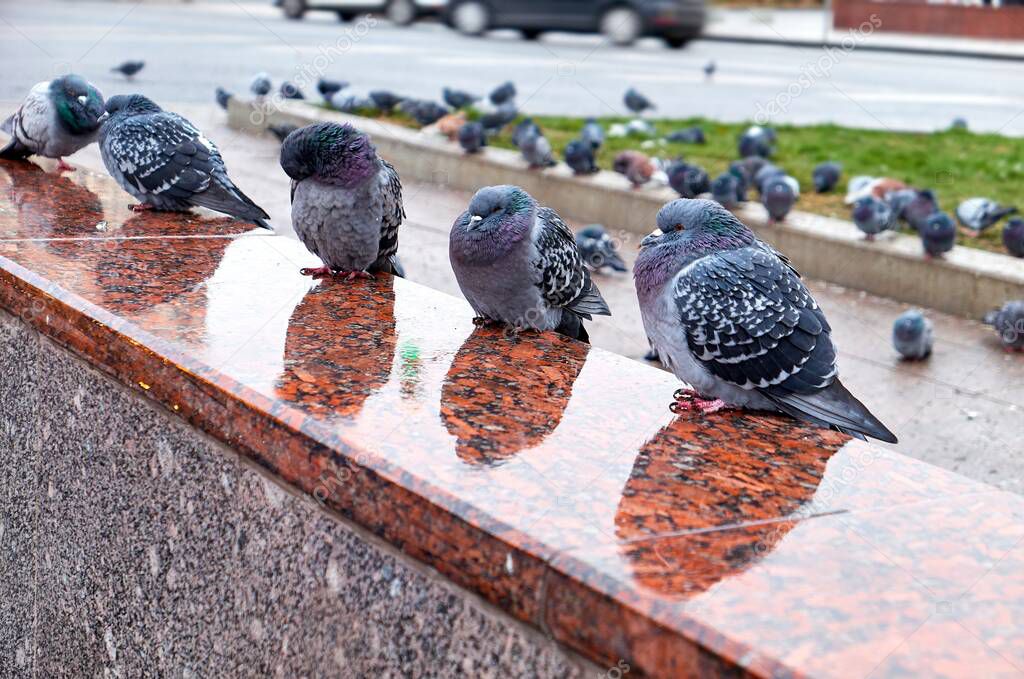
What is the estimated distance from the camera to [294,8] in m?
22.9

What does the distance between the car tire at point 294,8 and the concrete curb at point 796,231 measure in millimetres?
13353

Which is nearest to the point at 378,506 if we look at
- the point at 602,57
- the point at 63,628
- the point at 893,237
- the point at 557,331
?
the point at 63,628

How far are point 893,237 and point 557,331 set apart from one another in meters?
4.36

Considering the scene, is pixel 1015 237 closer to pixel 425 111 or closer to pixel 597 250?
pixel 597 250

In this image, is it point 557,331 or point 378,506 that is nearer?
point 378,506

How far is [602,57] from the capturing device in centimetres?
1975

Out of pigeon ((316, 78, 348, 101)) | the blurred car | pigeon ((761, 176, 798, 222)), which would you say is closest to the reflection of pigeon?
pigeon ((316, 78, 348, 101))

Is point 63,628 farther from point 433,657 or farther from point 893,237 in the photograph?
point 893,237

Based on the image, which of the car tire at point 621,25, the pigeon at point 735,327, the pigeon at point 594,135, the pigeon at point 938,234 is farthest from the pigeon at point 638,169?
the car tire at point 621,25

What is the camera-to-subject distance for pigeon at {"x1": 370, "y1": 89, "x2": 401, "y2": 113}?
11.2 m

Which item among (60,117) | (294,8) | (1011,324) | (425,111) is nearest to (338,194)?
(60,117)

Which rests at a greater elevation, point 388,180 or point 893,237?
point 388,180

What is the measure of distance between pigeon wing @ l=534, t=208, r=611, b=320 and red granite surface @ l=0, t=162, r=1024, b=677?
217mm

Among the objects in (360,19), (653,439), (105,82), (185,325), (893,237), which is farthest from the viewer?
(360,19)
